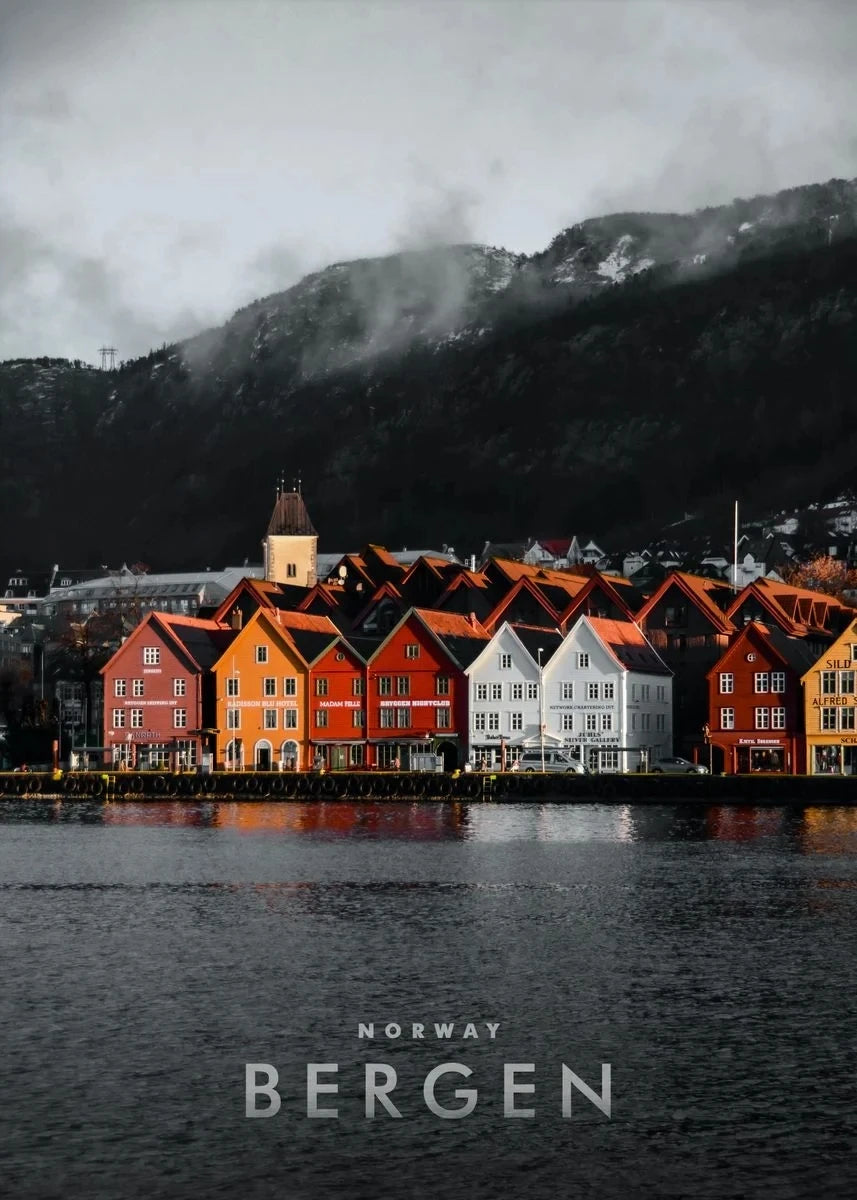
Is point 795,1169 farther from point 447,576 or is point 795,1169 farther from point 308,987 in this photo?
point 447,576

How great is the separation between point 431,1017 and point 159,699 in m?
116

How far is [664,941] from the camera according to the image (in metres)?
54.1

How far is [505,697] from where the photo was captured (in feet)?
471

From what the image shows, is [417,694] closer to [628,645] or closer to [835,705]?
[628,645]

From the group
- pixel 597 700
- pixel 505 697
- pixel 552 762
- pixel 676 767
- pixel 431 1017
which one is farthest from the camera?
pixel 505 697

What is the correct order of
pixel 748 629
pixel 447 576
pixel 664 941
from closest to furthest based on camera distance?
pixel 664 941, pixel 748 629, pixel 447 576

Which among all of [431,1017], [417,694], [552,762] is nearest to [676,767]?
[552,762]

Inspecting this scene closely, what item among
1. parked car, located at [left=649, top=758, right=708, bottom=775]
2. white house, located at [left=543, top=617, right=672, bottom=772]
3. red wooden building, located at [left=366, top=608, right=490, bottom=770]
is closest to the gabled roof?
white house, located at [left=543, top=617, right=672, bottom=772]

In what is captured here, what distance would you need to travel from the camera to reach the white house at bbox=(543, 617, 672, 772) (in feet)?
461

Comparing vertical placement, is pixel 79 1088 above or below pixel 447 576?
below

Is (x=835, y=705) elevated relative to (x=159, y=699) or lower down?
lower down

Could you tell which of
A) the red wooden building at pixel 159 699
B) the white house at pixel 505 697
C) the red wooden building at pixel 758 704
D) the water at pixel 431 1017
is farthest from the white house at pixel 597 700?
the water at pixel 431 1017

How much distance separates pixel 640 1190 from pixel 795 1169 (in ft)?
8.96

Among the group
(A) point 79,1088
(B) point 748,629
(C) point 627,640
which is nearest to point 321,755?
(C) point 627,640
